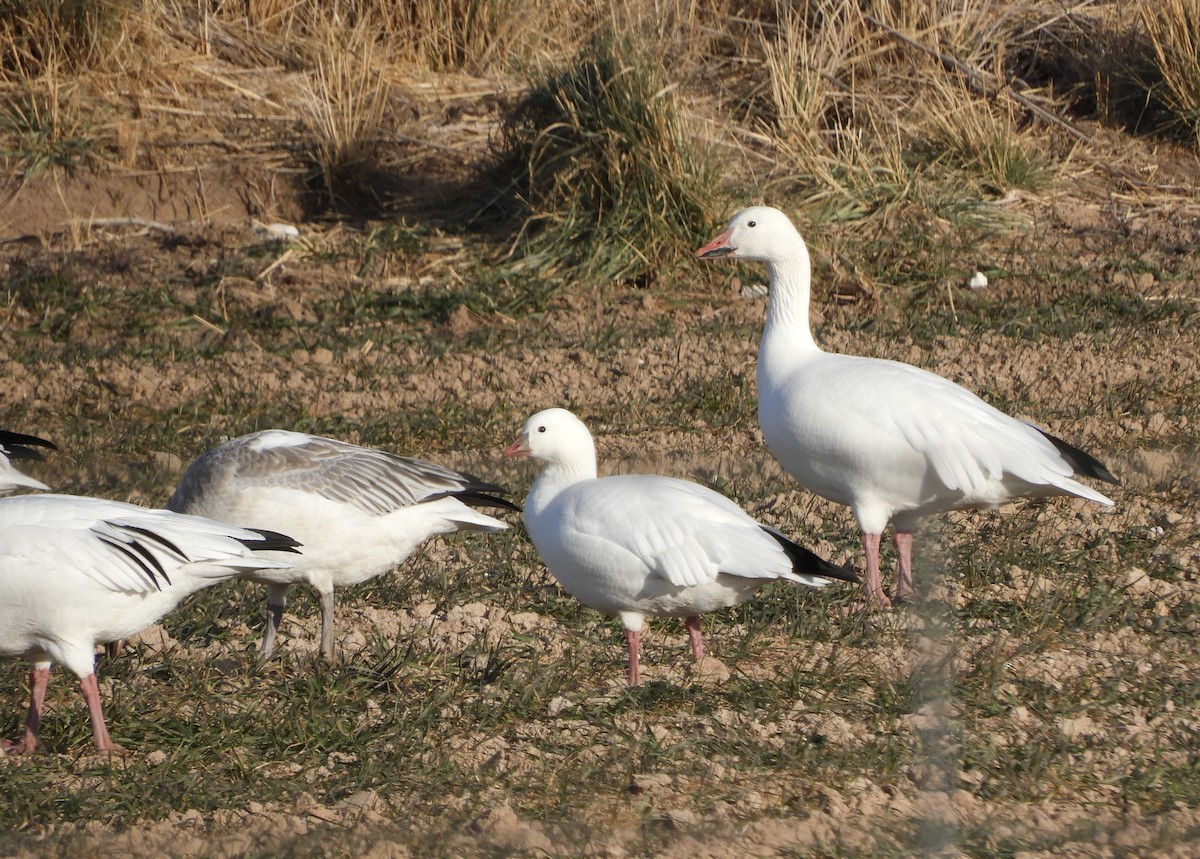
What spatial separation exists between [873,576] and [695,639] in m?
0.79

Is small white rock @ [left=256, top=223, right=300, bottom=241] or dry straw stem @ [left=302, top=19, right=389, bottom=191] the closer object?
small white rock @ [left=256, top=223, right=300, bottom=241]

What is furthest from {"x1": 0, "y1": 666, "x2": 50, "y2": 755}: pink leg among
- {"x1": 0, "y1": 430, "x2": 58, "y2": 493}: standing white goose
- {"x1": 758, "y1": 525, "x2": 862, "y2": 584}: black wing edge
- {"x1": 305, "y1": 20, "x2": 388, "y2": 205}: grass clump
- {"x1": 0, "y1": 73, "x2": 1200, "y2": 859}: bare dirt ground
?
{"x1": 305, "y1": 20, "x2": 388, "y2": 205}: grass clump

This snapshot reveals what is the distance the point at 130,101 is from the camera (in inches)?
461

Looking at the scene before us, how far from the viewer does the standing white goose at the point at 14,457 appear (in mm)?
5695

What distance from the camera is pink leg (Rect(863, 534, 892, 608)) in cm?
525

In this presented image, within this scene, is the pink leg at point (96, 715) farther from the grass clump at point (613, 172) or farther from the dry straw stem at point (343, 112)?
the dry straw stem at point (343, 112)

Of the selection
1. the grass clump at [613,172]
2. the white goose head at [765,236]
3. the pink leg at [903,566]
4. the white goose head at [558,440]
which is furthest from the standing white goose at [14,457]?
the grass clump at [613,172]

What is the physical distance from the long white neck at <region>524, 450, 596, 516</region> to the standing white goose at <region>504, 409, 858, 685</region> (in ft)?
0.54

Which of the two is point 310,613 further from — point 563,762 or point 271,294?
point 271,294

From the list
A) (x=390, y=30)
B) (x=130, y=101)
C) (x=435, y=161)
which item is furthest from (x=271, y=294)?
(x=390, y=30)

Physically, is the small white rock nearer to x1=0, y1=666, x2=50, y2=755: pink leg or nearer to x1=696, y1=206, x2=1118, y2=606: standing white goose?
x1=696, y1=206, x2=1118, y2=606: standing white goose

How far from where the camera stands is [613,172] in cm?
970

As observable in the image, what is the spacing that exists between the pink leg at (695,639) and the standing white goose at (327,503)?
0.81 m

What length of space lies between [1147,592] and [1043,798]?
1.57 meters
